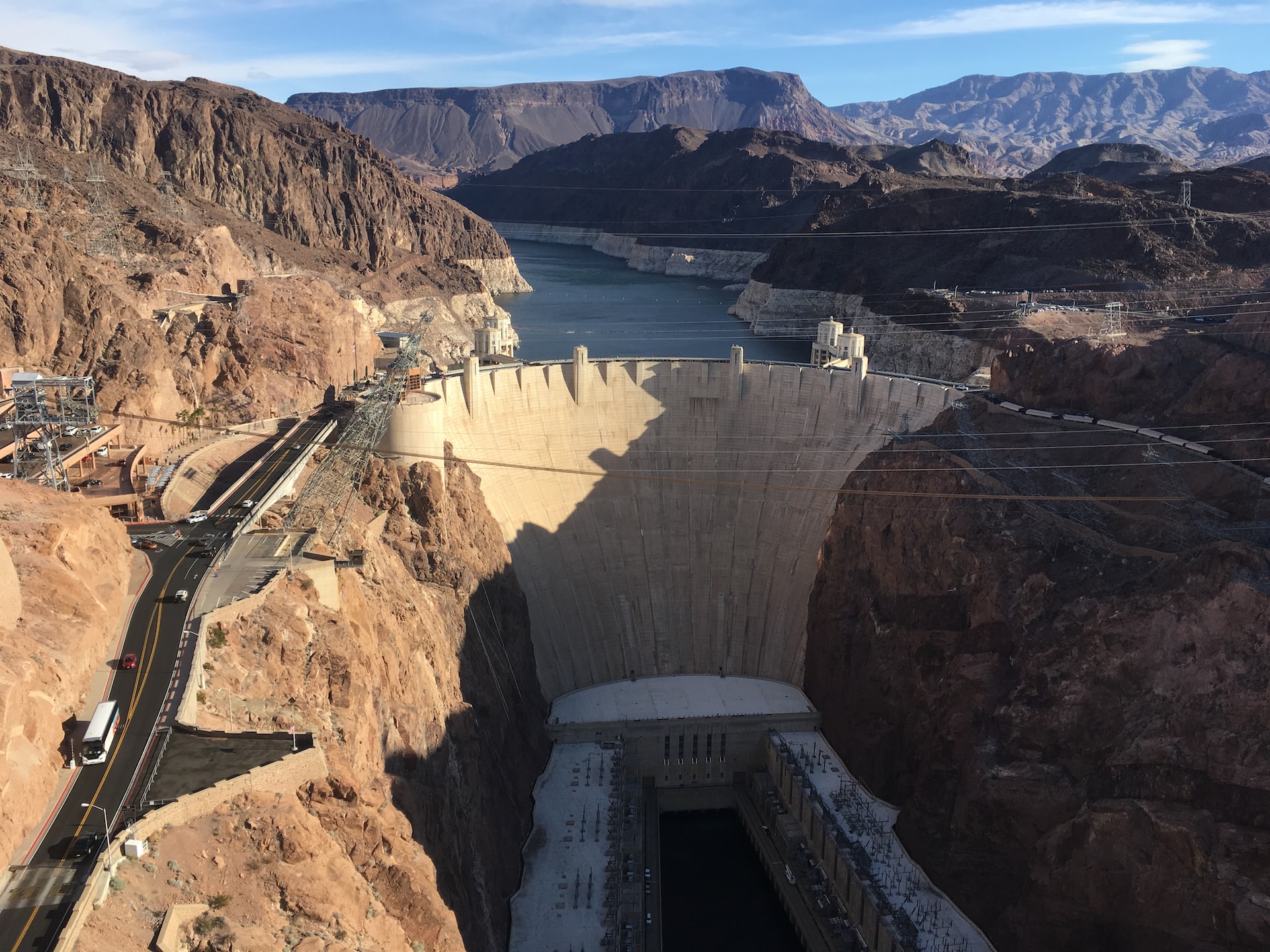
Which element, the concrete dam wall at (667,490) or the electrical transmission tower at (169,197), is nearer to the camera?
the concrete dam wall at (667,490)

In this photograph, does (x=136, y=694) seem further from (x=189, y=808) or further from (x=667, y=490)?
(x=667, y=490)

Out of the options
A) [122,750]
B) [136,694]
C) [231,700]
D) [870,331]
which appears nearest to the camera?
[122,750]

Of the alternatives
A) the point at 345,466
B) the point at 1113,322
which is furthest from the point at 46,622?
the point at 1113,322

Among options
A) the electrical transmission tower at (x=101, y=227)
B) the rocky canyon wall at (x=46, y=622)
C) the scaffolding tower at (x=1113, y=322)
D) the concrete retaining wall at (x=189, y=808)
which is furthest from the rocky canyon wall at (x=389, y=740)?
the scaffolding tower at (x=1113, y=322)

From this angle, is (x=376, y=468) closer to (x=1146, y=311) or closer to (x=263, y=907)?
(x=263, y=907)

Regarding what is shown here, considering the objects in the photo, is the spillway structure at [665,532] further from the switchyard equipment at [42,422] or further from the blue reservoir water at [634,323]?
the blue reservoir water at [634,323]
